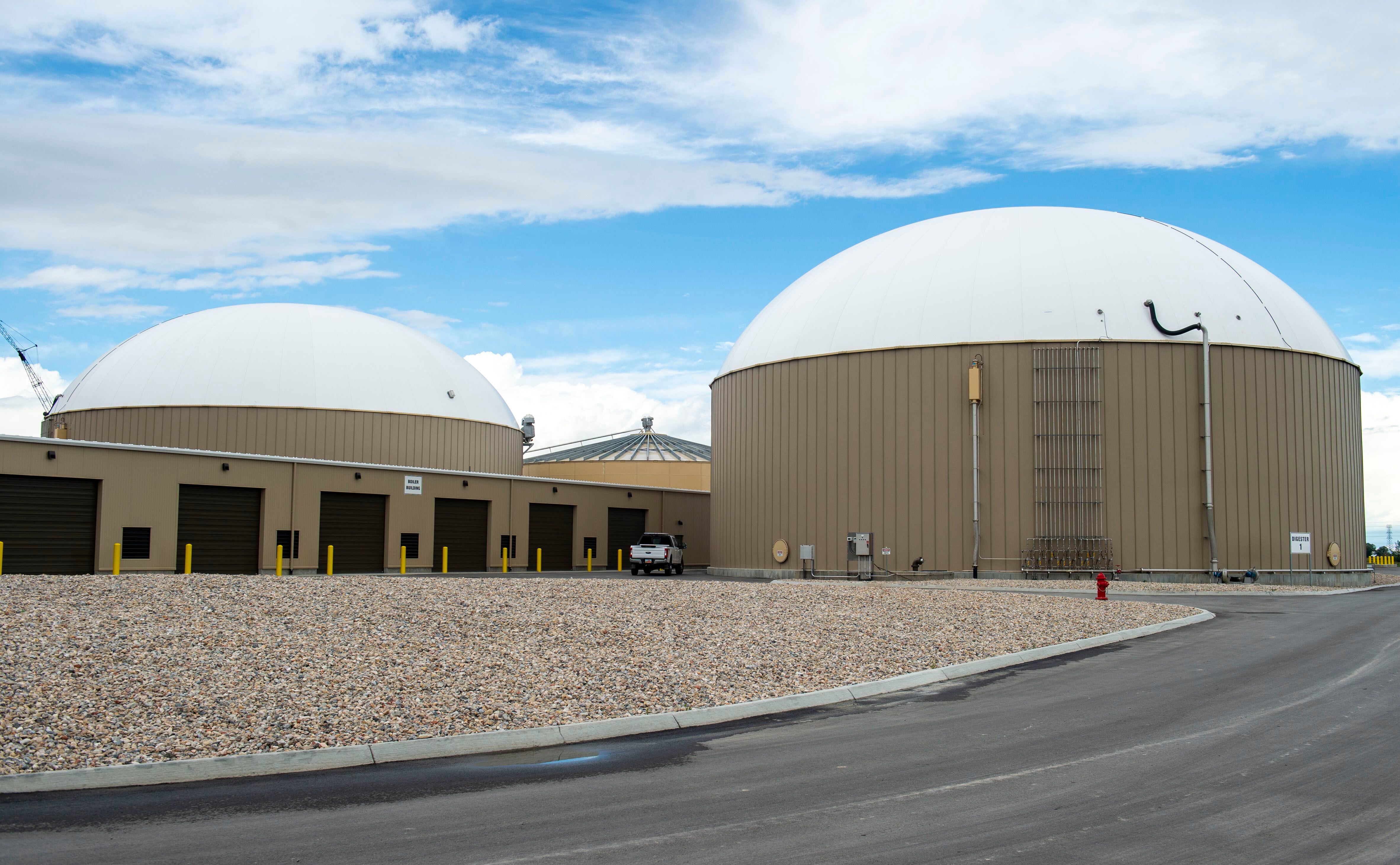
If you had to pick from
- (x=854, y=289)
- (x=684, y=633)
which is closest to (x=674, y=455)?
(x=854, y=289)

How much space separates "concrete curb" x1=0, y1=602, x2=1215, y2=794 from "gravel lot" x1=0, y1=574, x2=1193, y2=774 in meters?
0.19

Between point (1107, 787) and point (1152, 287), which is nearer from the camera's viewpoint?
point (1107, 787)

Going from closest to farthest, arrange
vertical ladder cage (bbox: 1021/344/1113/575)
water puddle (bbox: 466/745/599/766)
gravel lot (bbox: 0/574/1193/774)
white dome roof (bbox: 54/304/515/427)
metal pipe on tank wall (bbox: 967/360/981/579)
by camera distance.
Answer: water puddle (bbox: 466/745/599/766)
gravel lot (bbox: 0/574/1193/774)
vertical ladder cage (bbox: 1021/344/1113/575)
metal pipe on tank wall (bbox: 967/360/981/579)
white dome roof (bbox: 54/304/515/427)

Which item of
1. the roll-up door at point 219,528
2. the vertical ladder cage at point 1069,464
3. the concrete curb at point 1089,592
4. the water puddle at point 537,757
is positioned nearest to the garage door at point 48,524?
the roll-up door at point 219,528

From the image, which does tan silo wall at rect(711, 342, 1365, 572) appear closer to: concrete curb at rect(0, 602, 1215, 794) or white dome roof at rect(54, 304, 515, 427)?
white dome roof at rect(54, 304, 515, 427)

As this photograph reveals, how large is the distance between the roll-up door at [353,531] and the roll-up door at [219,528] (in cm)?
200

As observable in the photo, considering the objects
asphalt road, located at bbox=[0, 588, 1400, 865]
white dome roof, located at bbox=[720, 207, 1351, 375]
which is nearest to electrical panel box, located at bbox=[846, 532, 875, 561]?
white dome roof, located at bbox=[720, 207, 1351, 375]

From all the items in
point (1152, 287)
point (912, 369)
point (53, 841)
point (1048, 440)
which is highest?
point (1152, 287)

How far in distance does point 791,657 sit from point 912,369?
1838 centimetres

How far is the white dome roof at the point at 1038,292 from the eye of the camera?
29219mm

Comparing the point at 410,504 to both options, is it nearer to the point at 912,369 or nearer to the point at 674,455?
the point at 912,369

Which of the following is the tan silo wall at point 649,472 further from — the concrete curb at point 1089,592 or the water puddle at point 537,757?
the water puddle at point 537,757

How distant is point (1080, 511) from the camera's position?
28.3 metres

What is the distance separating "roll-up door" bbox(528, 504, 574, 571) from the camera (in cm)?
3575
